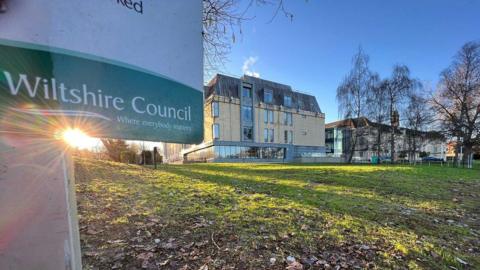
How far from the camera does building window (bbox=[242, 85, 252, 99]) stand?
1226 inches

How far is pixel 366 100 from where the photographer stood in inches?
957

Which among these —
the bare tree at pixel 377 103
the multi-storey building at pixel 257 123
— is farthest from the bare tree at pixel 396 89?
the multi-storey building at pixel 257 123

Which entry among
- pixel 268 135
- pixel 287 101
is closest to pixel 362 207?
pixel 268 135

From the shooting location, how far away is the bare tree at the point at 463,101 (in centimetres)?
2130

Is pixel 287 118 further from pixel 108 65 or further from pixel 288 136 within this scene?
pixel 108 65

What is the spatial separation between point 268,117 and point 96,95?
3270 centimetres

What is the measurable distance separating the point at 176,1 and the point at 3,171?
1179mm

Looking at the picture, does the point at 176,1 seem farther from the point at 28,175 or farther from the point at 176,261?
the point at 176,261

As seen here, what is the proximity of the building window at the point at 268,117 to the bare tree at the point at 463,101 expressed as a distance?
18032 mm

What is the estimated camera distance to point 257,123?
105 feet

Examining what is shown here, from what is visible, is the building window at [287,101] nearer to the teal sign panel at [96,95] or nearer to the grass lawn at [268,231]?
the grass lawn at [268,231]

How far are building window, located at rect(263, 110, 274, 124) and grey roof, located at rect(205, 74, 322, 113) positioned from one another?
1810 mm

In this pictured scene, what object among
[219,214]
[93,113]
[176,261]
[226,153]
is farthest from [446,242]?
[226,153]

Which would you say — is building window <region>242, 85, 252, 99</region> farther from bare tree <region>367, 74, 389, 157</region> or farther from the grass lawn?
the grass lawn
